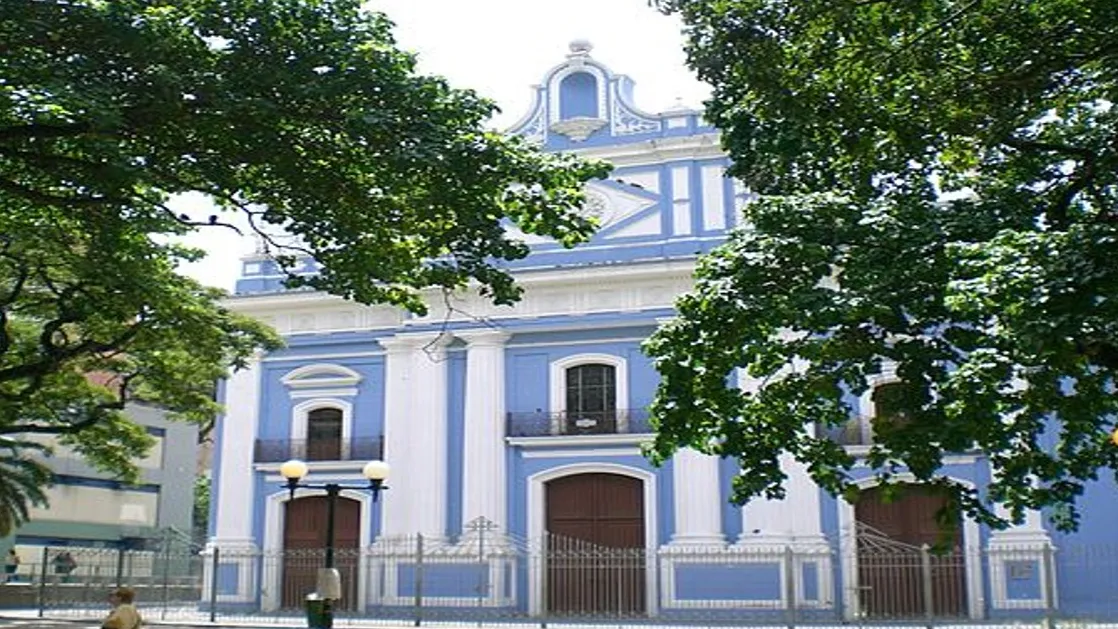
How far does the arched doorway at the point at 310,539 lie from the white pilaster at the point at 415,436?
1.14 m

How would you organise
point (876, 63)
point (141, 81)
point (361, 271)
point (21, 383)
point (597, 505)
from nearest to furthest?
point (141, 81) < point (876, 63) < point (361, 271) < point (21, 383) < point (597, 505)

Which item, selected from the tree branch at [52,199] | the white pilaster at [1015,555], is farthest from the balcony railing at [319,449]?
the tree branch at [52,199]

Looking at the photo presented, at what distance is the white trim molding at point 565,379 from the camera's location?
26734 mm

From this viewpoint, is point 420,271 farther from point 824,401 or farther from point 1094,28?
point 1094,28

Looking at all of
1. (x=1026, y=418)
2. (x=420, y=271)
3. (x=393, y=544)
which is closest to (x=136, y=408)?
(x=393, y=544)

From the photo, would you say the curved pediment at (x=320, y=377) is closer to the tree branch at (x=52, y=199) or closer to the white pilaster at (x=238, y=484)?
the white pilaster at (x=238, y=484)

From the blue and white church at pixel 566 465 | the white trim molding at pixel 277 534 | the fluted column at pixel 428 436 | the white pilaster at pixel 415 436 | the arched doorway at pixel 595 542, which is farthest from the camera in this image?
the white trim molding at pixel 277 534

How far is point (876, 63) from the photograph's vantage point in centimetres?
1148

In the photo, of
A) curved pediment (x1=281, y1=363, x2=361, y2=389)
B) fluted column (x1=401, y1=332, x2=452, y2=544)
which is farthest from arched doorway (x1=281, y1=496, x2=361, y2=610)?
curved pediment (x1=281, y1=363, x2=361, y2=389)

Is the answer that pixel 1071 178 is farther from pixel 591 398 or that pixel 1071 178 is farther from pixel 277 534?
pixel 277 534

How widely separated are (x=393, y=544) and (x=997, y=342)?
18.2m

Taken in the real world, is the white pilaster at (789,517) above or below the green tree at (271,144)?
below

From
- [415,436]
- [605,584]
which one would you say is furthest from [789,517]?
[415,436]

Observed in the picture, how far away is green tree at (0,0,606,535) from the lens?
1020cm
